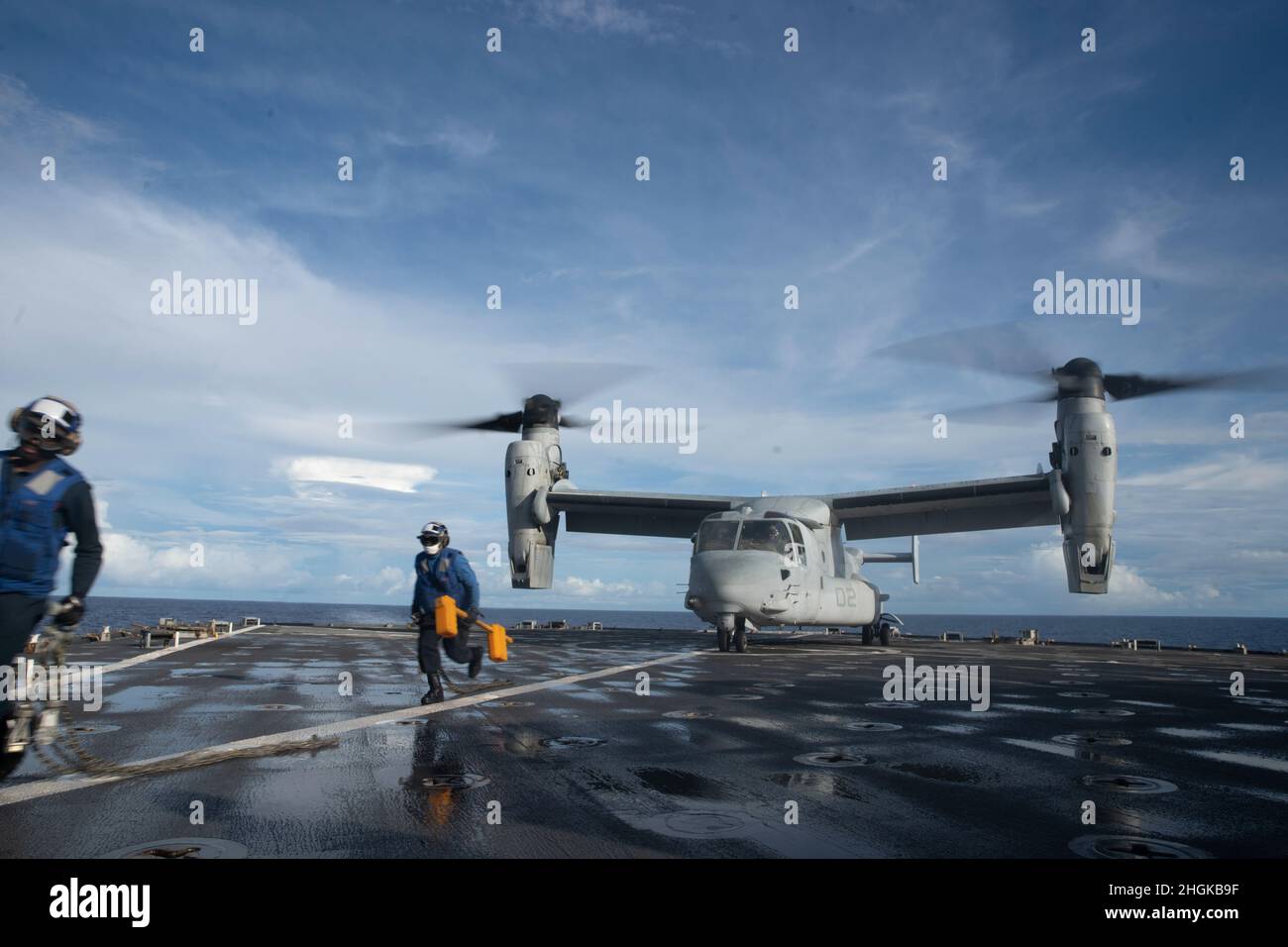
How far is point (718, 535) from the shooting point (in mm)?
20422

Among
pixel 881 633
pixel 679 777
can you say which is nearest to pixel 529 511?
pixel 881 633

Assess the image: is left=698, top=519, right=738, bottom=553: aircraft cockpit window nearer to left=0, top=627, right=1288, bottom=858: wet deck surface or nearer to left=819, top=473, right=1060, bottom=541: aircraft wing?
left=819, top=473, right=1060, bottom=541: aircraft wing

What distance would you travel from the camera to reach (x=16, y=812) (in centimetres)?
438

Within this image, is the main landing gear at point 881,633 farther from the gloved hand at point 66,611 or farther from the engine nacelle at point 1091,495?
the gloved hand at point 66,611

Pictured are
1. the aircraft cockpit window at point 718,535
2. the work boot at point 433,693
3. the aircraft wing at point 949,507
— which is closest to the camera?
the work boot at point 433,693

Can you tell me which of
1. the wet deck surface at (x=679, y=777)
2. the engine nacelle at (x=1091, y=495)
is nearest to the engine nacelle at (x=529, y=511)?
the engine nacelle at (x=1091, y=495)

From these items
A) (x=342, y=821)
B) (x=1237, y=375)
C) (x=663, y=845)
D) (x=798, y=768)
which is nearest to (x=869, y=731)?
(x=798, y=768)

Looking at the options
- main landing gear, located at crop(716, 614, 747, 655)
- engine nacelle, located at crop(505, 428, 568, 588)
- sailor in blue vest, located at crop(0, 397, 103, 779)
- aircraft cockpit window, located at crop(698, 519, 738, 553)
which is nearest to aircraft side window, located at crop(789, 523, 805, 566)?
aircraft cockpit window, located at crop(698, 519, 738, 553)

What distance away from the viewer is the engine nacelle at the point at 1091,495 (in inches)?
959

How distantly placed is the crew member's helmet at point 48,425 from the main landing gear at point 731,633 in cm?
1602

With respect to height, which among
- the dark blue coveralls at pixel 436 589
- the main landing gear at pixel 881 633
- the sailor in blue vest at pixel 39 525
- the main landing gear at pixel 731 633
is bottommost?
the main landing gear at pixel 881 633

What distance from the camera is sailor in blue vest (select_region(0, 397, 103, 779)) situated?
14.3 feet
